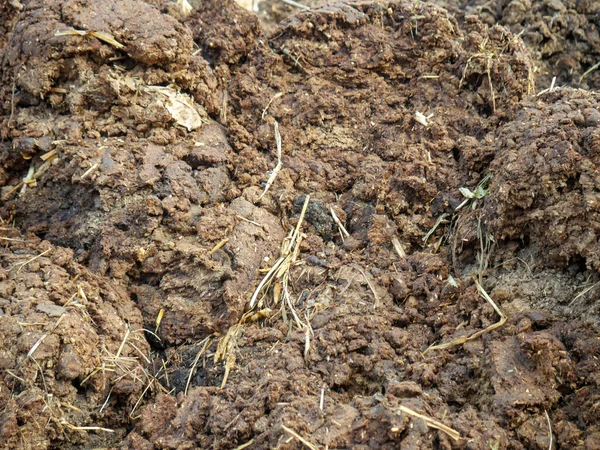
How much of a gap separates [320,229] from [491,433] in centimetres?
128

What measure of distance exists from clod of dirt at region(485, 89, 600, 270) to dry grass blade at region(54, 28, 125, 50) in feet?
6.33

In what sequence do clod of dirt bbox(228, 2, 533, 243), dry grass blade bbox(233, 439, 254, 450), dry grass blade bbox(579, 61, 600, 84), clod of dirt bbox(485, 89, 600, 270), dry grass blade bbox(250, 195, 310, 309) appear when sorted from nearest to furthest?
dry grass blade bbox(233, 439, 254, 450)
clod of dirt bbox(485, 89, 600, 270)
dry grass blade bbox(250, 195, 310, 309)
clod of dirt bbox(228, 2, 533, 243)
dry grass blade bbox(579, 61, 600, 84)

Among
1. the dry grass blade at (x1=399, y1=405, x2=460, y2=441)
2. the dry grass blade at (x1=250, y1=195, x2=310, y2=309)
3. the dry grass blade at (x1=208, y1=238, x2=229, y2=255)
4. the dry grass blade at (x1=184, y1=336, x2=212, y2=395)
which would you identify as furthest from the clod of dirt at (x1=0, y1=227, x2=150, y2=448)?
the dry grass blade at (x1=399, y1=405, x2=460, y2=441)

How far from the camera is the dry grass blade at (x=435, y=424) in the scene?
2404 mm

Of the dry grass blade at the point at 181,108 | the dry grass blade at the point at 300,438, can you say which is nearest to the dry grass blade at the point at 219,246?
the dry grass blade at the point at 181,108

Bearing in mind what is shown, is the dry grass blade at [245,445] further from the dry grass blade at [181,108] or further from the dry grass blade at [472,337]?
the dry grass blade at [181,108]

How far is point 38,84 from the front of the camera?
345 cm

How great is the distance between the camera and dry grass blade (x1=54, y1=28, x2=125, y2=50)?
11.1 feet

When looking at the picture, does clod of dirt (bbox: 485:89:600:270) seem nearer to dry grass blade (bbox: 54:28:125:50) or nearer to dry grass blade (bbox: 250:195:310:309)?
dry grass blade (bbox: 250:195:310:309)

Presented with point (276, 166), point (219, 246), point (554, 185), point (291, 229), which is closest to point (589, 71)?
point (554, 185)

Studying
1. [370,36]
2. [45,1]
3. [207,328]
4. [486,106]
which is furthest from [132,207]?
[486,106]

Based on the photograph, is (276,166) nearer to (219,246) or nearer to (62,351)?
(219,246)

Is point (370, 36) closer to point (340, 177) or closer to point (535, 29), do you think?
point (340, 177)

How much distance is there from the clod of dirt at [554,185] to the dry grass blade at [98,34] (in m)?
1.93
